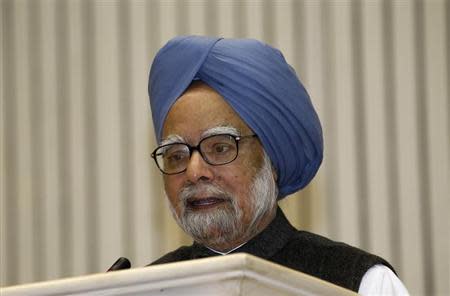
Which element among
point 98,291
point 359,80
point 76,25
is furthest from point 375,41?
point 98,291

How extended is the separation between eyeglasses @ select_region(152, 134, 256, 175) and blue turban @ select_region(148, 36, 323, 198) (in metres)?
0.06

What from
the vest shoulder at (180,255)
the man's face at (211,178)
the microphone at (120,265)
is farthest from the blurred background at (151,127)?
the microphone at (120,265)

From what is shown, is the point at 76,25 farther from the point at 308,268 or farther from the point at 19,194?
the point at 308,268

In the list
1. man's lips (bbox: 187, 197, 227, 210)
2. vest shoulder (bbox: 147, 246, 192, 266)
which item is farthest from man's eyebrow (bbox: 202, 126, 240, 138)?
vest shoulder (bbox: 147, 246, 192, 266)

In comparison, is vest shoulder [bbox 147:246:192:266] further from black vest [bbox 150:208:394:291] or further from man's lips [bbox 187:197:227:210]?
man's lips [bbox 187:197:227:210]

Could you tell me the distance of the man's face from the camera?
69.1 inches

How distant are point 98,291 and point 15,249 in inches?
101

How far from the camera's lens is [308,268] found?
1.81 meters

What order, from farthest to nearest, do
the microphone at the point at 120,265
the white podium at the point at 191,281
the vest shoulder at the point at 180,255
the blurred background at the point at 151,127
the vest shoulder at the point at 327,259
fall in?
the blurred background at the point at 151,127 → the vest shoulder at the point at 180,255 → the vest shoulder at the point at 327,259 → the microphone at the point at 120,265 → the white podium at the point at 191,281

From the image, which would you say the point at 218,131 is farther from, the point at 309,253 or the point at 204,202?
the point at 309,253

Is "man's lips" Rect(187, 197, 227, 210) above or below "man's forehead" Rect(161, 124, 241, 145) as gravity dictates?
below

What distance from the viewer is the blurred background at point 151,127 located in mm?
3182

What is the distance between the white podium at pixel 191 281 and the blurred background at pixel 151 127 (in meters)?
2.17

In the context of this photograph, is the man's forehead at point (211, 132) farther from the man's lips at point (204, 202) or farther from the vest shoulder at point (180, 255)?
the vest shoulder at point (180, 255)
